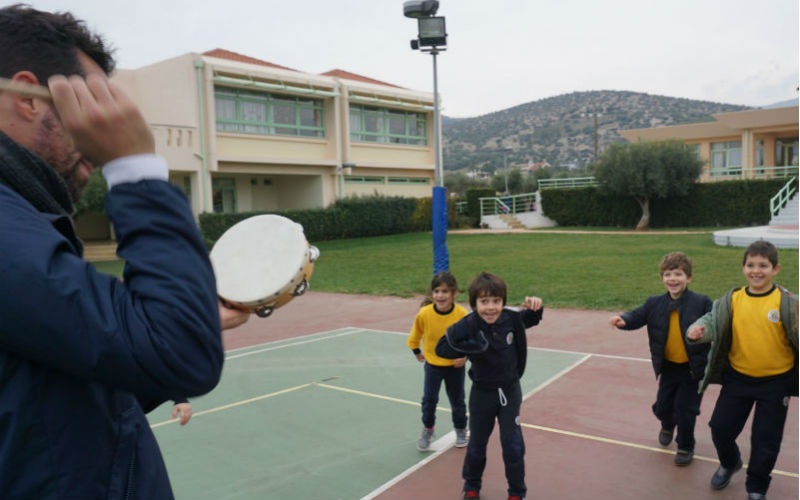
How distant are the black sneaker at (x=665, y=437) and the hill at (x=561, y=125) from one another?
111 metres

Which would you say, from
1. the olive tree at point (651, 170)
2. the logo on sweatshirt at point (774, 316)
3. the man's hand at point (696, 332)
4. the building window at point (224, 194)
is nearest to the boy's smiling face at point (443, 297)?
the man's hand at point (696, 332)

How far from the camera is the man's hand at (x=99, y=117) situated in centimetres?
113

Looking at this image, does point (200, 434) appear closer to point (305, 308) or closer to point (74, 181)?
point (74, 181)

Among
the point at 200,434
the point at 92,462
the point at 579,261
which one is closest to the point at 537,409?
the point at 200,434

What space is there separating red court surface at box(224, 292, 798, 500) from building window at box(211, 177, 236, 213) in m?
25.5

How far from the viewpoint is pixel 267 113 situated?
3142 cm

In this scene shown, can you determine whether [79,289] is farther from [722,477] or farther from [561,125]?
[561,125]

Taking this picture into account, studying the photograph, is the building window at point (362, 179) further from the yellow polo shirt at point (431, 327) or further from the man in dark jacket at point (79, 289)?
the man in dark jacket at point (79, 289)

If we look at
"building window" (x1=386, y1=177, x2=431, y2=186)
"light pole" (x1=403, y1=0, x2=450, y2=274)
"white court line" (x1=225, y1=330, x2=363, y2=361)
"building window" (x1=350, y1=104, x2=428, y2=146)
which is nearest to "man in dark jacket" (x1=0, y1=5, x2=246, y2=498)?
"white court line" (x1=225, y1=330, x2=363, y2=361)

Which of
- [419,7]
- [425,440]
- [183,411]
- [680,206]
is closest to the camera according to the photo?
[183,411]

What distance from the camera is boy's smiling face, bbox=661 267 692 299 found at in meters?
5.17

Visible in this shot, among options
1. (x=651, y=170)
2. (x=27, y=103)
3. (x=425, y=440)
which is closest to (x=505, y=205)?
(x=651, y=170)

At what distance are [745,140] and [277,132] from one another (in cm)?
2942

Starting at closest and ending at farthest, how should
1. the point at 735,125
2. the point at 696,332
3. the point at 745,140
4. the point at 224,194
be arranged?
the point at 696,332
the point at 224,194
the point at 735,125
the point at 745,140
